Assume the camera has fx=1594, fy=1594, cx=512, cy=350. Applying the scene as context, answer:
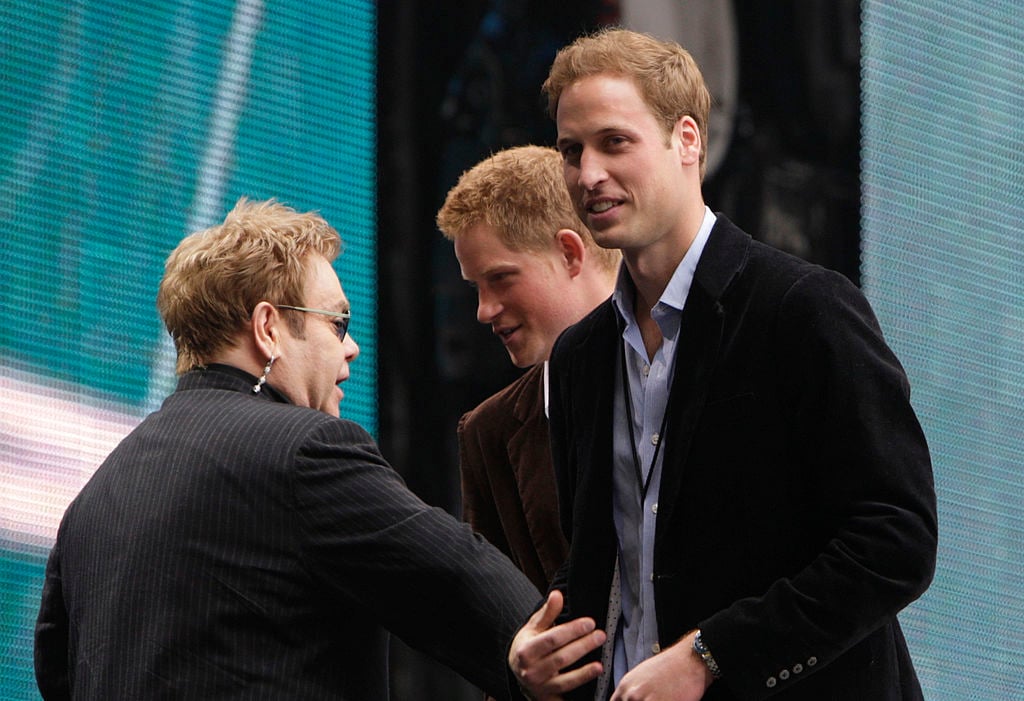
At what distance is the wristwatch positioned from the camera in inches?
72.1

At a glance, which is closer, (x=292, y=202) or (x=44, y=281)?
(x=44, y=281)

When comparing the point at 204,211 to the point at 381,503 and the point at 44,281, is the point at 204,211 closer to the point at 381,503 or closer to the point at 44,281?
the point at 44,281

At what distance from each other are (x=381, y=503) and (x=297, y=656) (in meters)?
0.26

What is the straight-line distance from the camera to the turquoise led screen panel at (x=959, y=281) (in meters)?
4.55

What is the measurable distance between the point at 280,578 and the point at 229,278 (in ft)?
1.82

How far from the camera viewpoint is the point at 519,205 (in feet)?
9.71

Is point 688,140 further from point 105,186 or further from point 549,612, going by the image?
point 105,186

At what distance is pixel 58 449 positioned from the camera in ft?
11.0

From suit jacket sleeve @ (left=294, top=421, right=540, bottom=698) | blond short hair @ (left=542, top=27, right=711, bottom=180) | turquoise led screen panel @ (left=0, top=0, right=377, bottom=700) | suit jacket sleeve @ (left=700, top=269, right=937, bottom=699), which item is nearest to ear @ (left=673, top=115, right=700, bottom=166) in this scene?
blond short hair @ (left=542, top=27, right=711, bottom=180)

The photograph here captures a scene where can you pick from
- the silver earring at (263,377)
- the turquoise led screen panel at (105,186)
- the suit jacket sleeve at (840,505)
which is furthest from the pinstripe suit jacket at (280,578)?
the turquoise led screen panel at (105,186)

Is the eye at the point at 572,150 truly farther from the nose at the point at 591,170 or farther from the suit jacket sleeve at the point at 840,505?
the suit jacket sleeve at the point at 840,505

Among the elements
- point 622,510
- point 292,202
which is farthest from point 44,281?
point 622,510

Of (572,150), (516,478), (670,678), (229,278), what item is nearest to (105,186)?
(229,278)

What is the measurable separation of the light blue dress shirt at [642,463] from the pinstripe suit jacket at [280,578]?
0.44 metres
